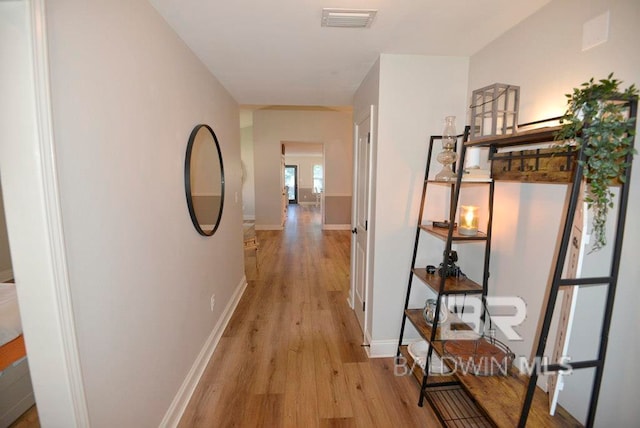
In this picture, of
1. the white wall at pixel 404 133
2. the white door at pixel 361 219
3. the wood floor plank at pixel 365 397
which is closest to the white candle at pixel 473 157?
the white wall at pixel 404 133

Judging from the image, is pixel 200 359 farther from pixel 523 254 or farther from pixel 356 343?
pixel 523 254

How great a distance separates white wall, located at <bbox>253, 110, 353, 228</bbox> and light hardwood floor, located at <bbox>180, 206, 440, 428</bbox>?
13.1ft

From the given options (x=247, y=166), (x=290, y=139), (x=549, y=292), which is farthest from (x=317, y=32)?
(x=247, y=166)

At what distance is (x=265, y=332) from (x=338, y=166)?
5437 millimetres

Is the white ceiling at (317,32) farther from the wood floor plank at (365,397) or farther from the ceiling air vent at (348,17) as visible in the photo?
the wood floor plank at (365,397)

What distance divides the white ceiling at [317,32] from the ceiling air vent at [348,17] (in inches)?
1.3

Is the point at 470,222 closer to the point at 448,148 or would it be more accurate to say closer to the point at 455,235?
the point at 455,235

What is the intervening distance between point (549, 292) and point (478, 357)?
2.40 ft

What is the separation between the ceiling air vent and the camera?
1555mm

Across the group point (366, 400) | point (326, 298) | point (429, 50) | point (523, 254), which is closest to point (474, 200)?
point (523, 254)

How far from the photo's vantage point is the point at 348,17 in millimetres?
1608

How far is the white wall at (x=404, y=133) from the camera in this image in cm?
212

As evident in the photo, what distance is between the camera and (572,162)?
1.20 m

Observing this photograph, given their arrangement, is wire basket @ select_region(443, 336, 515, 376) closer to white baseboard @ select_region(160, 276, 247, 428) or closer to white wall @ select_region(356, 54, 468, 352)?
white wall @ select_region(356, 54, 468, 352)
